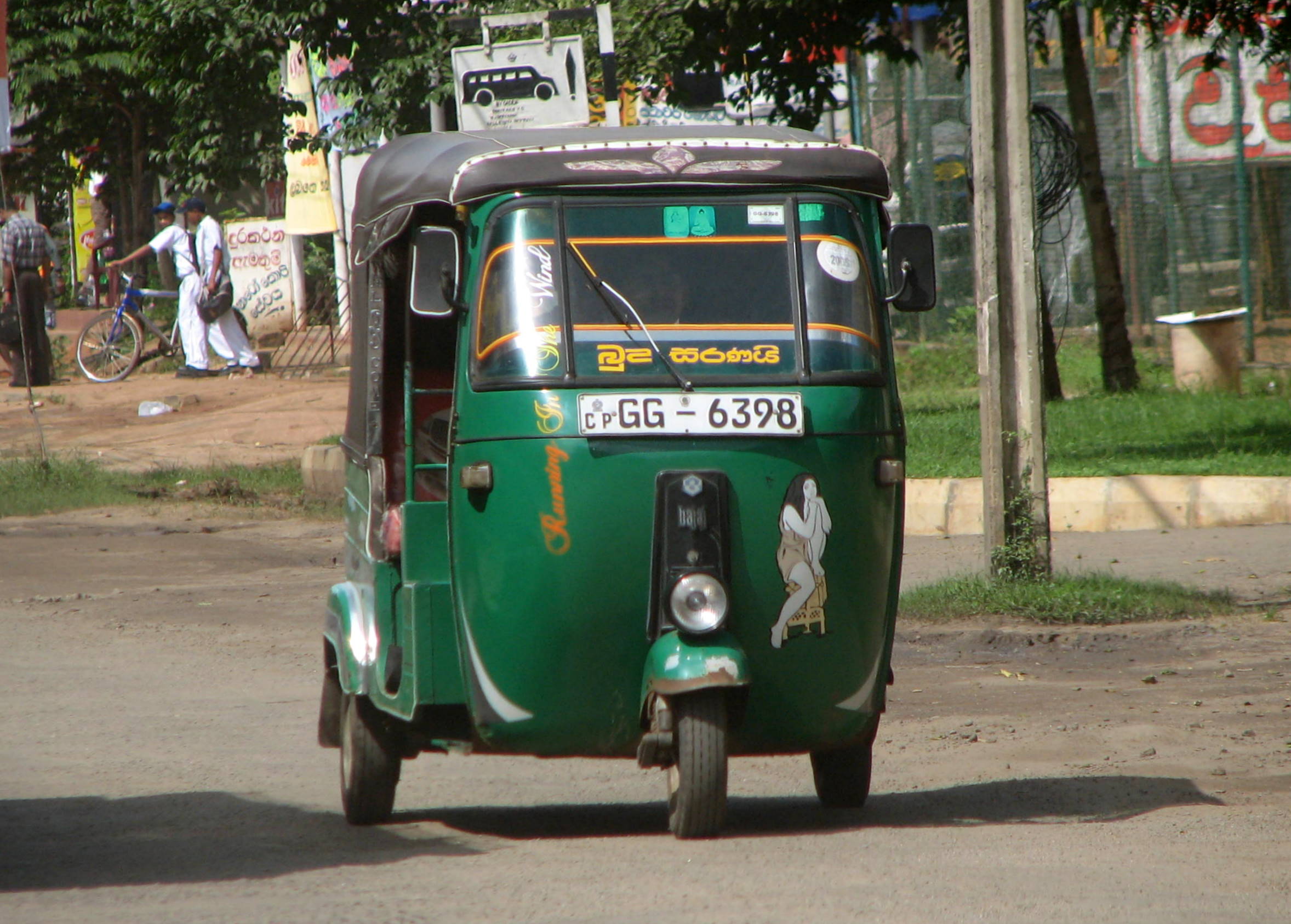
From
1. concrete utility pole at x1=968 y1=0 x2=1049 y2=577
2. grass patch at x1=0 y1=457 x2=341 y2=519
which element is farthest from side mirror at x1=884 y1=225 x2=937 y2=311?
grass patch at x1=0 y1=457 x2=341 y2=519

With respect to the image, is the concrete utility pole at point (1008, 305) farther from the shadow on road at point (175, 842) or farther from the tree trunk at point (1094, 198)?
the tree trunk at point (1094, 198)

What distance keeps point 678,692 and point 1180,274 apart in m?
15.4

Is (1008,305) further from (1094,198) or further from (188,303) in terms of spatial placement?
(188,303)

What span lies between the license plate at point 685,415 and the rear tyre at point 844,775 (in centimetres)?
110

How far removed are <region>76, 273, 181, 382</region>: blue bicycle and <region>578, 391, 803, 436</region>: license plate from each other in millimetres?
15997

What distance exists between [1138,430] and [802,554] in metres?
10.1

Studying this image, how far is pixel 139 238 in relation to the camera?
29344 mm

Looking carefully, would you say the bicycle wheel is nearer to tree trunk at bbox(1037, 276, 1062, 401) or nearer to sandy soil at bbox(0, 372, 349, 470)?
sandy soil at bbox(0, 372, 349, 470)

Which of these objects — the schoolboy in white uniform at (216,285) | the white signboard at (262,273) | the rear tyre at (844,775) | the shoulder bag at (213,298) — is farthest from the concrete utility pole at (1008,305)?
the white signboard at (262,273)

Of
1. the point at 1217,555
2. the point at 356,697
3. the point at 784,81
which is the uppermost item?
the point at 784,81

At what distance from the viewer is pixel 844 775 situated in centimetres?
539

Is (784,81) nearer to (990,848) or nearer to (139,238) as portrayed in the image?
(990,848)

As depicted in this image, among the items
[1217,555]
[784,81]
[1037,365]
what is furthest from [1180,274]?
[1037,365]

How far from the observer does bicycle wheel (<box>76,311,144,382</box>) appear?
19.9 metres
